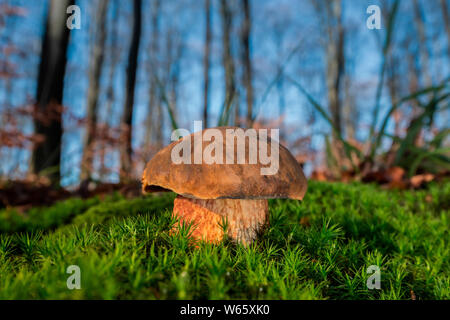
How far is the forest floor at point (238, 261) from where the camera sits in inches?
Answer: 35.5

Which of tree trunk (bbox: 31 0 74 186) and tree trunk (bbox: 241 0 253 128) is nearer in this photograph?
tree trunk (bbox: 31 0 74 186)

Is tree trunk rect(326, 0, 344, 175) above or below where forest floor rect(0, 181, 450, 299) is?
above

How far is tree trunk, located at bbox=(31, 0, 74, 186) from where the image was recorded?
170 inches

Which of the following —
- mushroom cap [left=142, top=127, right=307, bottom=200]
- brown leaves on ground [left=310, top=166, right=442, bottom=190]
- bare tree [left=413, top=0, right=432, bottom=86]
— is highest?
bare tree [left=413, top=0, right=432, bottom=86]

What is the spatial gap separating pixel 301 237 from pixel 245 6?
6519 millimetres

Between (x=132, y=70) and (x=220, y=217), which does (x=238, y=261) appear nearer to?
(x=220, y=217)

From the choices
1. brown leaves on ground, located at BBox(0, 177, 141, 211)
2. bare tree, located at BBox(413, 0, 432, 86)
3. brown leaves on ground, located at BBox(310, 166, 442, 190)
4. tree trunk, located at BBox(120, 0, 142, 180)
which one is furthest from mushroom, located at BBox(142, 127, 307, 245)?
bare tree, located at BBox(413, 0, 432, 86)

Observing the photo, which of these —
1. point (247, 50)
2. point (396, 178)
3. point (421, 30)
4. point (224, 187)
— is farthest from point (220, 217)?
point (421, 30)

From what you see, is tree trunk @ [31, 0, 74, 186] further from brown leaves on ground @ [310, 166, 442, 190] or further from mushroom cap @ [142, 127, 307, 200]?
brown leaves on ground @ [310, 166, 442, 190]

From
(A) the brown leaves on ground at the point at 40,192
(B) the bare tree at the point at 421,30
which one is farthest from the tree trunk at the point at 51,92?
(B) the bare tree at the point at 421,30

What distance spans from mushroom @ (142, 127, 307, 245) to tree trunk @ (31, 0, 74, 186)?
12.4 feet

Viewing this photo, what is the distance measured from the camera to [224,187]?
3.81 feet

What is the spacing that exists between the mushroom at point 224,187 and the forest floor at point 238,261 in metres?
0.09

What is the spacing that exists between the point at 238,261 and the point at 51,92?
15.8 ft
